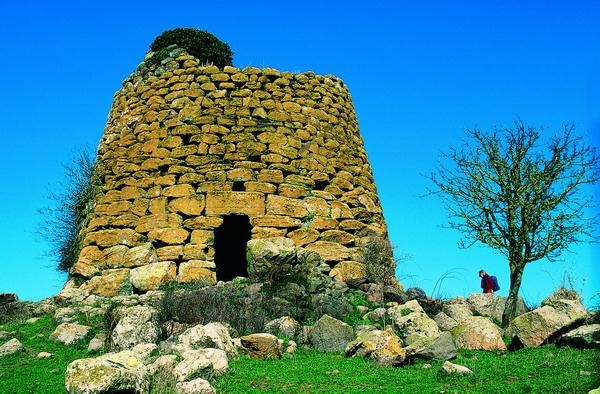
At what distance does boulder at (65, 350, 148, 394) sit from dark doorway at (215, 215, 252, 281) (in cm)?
763

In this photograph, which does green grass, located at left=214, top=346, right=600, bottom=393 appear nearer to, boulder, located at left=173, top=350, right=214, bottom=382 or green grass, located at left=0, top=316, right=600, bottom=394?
green grass, located at left=0, top=316, right=600, bottom=394

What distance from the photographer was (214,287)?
10.1 meters

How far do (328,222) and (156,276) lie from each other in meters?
3.40

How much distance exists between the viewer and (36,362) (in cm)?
779

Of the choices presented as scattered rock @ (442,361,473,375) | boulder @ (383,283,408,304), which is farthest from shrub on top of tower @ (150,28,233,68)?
scattered rock @ (442,361,473,375)

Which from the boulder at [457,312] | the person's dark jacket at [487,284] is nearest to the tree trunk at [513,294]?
the boulder at [457,312]

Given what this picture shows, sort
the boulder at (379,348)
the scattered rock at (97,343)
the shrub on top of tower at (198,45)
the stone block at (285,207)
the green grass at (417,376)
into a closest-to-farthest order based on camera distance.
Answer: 1. the green grass at (417,376)
2. the boulder at (379,348)
3. the scattered rock at (97,343)
4. the stone block at (285,207)
5. the shrub on top of tower at (198,45)

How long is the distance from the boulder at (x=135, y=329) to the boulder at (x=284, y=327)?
5.28ft

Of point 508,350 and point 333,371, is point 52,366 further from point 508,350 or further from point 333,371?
point 508,350

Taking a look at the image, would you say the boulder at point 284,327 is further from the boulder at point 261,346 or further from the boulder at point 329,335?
the boulder at point 261,346

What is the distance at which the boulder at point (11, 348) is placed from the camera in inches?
319

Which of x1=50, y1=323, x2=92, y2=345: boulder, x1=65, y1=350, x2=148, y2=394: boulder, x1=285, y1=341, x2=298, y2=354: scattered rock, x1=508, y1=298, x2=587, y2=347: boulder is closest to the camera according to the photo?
x1=65, y1=350, x2=148, y2=394: boulder

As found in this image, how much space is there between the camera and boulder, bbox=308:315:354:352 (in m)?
8.41

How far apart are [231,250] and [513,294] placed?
622 cm
